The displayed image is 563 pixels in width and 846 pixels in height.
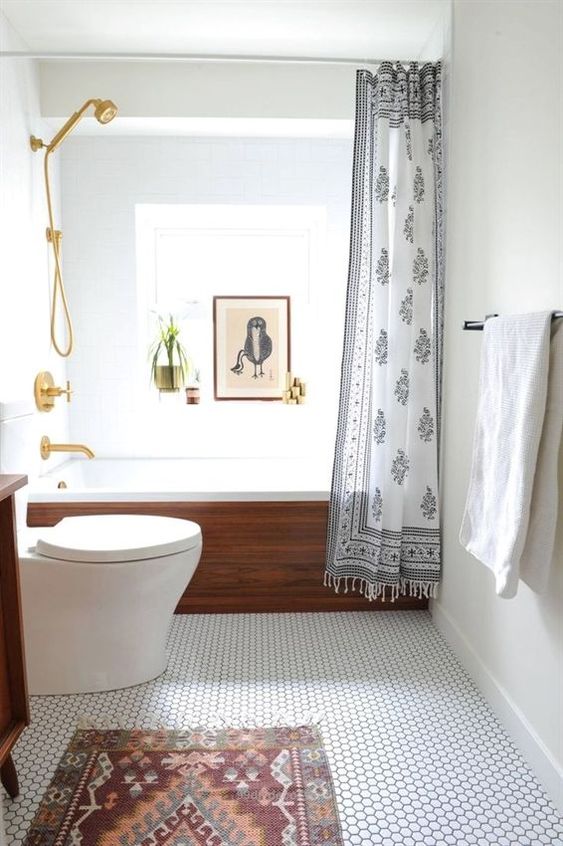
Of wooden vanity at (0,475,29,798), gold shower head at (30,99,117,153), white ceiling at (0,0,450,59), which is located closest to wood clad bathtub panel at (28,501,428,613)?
wooden vanity at (0,475,29,798)

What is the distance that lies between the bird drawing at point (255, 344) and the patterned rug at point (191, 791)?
2.22 meters

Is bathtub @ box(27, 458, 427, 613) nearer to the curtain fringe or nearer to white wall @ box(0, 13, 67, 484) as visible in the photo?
the curtain fringe

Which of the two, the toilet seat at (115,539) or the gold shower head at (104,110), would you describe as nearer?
the toilet seat at (115,539)

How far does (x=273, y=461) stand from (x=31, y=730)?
6.51ft

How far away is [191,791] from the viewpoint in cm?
170

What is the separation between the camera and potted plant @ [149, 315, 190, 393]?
369 cm

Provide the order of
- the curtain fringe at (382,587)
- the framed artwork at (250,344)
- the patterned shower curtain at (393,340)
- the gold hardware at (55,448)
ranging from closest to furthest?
the patterned shower curtain at (393,340) < the curtain fringe at (382,587) < the gold hardware at (55,448) < the framed artwork at (250,344)

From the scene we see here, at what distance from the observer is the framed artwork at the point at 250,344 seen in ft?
12.5

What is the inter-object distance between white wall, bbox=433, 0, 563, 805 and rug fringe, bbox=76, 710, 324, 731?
24.4 inches

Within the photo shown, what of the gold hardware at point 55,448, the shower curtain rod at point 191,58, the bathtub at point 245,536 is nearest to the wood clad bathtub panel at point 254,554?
the bathtub at point 245,536

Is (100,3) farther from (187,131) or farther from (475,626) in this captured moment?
(475,626)

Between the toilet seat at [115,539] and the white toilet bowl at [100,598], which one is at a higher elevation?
the toilet seat at [115,539]

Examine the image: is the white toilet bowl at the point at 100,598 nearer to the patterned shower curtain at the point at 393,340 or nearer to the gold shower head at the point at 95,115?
the patterned shower curtain at the point at 393,340

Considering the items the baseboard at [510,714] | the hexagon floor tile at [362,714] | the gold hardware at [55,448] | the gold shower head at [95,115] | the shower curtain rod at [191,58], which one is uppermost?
the shower curtain rod at [191,58]
